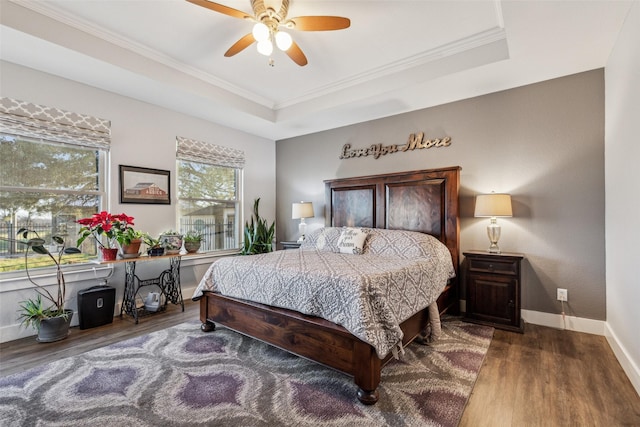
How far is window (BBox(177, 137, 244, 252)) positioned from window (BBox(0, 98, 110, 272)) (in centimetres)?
102

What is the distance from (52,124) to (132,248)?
58.8 inches

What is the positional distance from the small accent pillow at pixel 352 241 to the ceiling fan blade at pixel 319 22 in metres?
2.16

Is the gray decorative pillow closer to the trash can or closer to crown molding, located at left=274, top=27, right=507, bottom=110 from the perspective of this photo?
crown molding, located at left=274, top=27, right=507, bottom=110

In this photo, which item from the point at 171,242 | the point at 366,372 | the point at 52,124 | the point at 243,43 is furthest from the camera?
the point at 171,242

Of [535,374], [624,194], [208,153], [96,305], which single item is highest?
[208,153]

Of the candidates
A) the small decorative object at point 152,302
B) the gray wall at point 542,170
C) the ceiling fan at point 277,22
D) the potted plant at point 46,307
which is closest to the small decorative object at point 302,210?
the gray wall at point 542,170

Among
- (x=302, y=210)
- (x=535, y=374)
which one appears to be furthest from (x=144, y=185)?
(x=535, y=374)

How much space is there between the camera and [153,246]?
359 centimetres

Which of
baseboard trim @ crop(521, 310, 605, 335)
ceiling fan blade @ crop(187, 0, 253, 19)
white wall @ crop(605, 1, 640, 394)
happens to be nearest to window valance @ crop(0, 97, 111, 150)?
ceiling fan blade @ crop(187, 0, 253, 19)

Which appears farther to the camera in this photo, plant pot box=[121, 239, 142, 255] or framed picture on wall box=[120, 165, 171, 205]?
framed picture on wall box=[120, 165, 171, 205]

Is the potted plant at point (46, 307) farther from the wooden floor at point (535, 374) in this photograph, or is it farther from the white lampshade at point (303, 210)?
the white lampshade at point (303, 210)

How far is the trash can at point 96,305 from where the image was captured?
122 inches

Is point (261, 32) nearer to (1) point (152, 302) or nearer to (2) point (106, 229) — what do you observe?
(2) point (106, 229)

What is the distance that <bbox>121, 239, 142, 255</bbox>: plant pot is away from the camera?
332 cm
